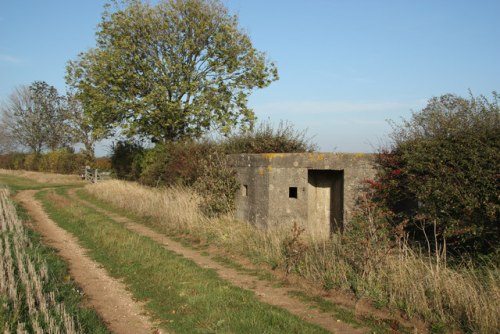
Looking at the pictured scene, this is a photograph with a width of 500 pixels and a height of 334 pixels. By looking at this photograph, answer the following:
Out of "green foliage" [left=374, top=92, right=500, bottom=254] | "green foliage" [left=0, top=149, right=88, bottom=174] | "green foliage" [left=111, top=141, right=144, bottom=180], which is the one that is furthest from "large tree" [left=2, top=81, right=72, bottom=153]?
"green foliage" [left=374, top=92, right=500, bottom=254]

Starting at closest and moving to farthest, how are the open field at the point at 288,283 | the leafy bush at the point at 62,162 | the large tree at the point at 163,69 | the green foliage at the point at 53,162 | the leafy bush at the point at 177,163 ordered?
1. the open field at the point at 288,283
2. the leafy bush at the point at 177,163
3. the large tree at the point at 163,69
4. the leafy bush at the point at 62,162
5. the green foliage at the point at 53,162

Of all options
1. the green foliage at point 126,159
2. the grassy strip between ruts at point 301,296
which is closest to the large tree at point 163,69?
the green foliage at point 126,159

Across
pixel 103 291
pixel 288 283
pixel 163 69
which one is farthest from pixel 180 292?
pixel 163 69

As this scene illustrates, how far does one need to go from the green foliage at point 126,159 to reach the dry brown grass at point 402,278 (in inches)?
505

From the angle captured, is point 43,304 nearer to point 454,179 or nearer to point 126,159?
point 454,179

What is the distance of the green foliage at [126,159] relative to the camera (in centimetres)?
2236

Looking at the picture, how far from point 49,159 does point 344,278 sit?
37755 mm

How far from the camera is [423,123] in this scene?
8.84 m

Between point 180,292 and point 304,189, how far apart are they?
428cm

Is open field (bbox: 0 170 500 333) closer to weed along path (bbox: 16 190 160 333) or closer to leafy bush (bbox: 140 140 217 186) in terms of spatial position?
weed along path (bbox: 16 190 160 333)

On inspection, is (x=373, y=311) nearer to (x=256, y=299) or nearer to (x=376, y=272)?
(x=376, y=272)

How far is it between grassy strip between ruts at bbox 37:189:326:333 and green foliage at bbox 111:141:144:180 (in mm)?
11740

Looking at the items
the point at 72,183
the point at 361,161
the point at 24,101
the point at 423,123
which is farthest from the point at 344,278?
the point at 24,101

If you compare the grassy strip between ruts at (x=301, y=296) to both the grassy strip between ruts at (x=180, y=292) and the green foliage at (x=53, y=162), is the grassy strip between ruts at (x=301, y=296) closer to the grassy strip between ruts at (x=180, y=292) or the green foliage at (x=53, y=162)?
the grassy strip between ruts at (x=180, y=292)
